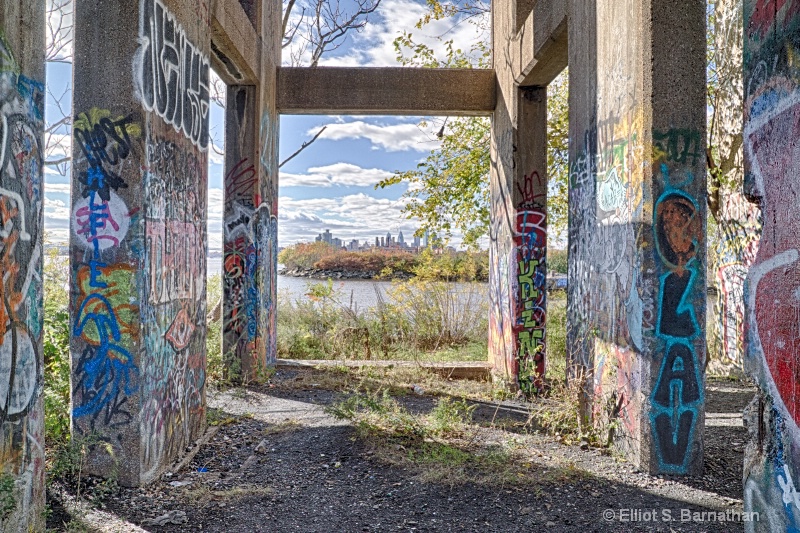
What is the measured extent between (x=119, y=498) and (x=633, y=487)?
3556mm

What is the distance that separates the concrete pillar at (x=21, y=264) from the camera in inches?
103

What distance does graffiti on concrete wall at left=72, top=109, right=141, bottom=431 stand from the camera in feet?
12.1

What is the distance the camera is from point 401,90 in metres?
7.73

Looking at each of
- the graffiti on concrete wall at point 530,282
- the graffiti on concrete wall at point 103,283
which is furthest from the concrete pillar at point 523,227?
the graffiti on concrete wall at point 103,283

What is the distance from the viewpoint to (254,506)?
3.69m

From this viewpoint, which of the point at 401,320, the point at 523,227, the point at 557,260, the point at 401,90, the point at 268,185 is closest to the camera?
the point at 523,227

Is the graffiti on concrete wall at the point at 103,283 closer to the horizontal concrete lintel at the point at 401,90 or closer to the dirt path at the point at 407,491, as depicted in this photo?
the dirt path at the point at 407,491

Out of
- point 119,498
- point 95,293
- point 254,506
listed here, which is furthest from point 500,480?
point 95,293

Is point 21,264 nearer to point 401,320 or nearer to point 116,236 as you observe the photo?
point 116,236

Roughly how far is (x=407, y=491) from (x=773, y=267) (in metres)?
2.82

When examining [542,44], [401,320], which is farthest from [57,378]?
[401,320]

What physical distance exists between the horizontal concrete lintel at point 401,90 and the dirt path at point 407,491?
15.2 feet

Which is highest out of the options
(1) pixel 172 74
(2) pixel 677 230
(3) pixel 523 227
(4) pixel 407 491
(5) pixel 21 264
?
(1) pixel 172 74

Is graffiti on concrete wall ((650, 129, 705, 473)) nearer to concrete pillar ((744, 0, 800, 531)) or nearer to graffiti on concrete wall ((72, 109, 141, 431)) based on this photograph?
concrete pillar ((744, 0, 800, 531))
